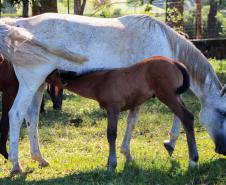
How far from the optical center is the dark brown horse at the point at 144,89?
575cm

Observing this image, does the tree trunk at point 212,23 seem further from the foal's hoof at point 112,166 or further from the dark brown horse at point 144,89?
the foal's hoof at point 112,166

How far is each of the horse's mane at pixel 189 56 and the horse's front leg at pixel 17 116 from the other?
171 cm

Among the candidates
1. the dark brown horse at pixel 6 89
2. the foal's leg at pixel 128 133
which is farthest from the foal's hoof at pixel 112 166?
the dark brown horse at pixel 6 89

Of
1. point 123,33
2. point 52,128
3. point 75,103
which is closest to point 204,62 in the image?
point 123,33

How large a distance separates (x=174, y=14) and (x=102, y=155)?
10.8m

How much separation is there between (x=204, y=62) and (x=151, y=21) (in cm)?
83

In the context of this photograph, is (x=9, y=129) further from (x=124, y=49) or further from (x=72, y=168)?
(x=124, y=49)

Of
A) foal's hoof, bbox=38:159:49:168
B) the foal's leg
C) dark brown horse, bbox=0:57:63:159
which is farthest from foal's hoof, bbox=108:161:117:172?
dark brown horse, bbox=0:57:63:159

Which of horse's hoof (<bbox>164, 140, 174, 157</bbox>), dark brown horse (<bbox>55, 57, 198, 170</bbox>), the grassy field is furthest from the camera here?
horse's hoof (<bbox>164, 140, 174, 157</bbox>)

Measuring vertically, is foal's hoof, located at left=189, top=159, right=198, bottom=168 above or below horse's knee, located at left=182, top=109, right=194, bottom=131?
below

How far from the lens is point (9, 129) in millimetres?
6230

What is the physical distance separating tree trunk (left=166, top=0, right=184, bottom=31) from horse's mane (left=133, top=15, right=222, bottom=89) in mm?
9503

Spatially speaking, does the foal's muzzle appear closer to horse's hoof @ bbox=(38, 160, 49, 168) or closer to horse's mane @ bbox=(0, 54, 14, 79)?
horse's hoof @ bbox=(38, 160, 49, 168)

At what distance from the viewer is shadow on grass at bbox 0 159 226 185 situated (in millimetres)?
5188
